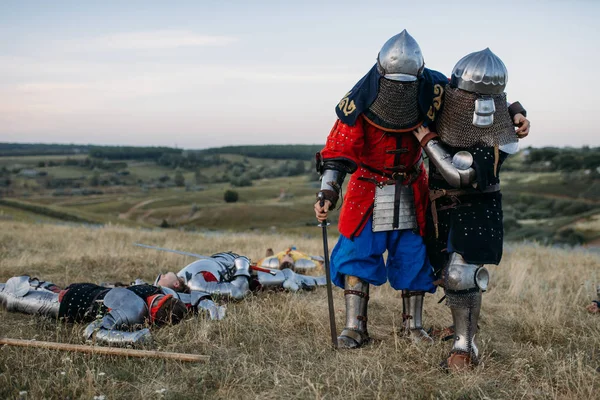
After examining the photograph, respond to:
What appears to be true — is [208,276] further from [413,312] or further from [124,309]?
[413,312]

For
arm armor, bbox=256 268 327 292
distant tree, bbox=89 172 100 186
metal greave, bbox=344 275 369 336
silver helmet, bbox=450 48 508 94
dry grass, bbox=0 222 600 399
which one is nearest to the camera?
dry grass, bbox=0 222 600 399

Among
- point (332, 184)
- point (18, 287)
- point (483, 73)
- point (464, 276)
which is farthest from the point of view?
point (18, 287)

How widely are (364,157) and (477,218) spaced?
1.07 metres

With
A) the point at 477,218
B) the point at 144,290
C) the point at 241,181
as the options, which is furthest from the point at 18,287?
the point at 241,181

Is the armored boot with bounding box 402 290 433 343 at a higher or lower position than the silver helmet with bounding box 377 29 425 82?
lower

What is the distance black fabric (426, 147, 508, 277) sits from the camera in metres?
4.06

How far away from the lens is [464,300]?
4152 millimetres

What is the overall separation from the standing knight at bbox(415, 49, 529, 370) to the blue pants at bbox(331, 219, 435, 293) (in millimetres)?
417

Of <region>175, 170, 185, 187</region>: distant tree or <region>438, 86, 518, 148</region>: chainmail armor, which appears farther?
<region>175, 170, 185, 187</region>: distant tree

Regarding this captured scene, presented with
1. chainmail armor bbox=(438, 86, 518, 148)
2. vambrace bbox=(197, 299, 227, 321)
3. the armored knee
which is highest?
chainmail armor bbox=(438, 86, 518, 148)

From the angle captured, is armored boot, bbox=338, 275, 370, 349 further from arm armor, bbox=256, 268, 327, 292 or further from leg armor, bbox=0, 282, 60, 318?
leg armor, bbox=0, 282, 60, 318

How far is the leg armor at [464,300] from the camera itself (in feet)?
13.5

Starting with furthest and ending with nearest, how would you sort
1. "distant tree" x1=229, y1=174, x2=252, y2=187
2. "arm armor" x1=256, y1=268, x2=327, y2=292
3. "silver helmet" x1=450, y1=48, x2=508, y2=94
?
"distant tree" x1=229, y1=174, x2=252, y2=187
"arm armor" x1=256, y1=268, x2=327, y2=292
"silver helmet" x1=450, y1=48, x2=508, y2=94

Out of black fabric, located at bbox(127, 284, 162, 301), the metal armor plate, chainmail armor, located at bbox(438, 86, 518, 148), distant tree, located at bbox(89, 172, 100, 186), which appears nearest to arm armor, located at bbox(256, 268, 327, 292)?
black fabric, located at bbox(127, 284, 162, 301)
